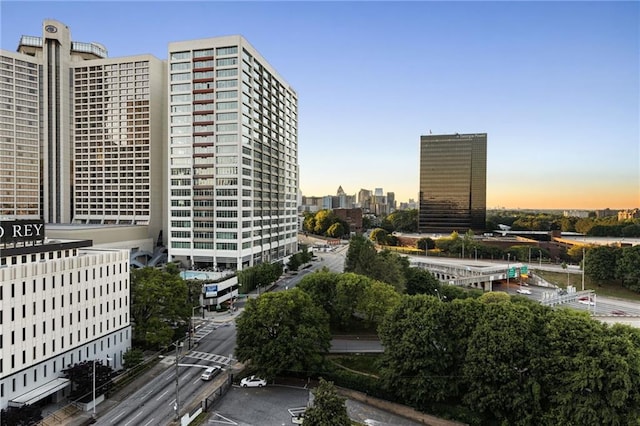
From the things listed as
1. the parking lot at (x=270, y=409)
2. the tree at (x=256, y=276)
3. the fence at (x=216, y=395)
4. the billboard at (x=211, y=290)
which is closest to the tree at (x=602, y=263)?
the tree at (x=256, y=276)

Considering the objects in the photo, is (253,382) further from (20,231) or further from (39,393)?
(20,231)

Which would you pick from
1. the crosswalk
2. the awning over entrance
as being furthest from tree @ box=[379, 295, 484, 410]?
the awning over entrance

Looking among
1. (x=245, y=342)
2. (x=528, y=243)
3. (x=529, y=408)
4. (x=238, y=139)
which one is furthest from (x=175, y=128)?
(x=528, y=243)

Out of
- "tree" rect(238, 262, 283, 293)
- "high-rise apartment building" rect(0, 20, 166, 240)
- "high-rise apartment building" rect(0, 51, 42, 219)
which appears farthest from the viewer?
"high-rise apartment building" rect(0, 20, 166, 240)

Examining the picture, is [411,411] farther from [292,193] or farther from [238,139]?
[292,193]

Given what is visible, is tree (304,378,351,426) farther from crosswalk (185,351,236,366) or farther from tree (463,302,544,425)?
crosswalk (185,351,236,366)

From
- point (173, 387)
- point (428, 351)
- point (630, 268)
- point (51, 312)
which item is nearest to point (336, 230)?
point (630, 268)

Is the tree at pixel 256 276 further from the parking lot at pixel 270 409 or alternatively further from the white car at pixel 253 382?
the parking lot at pixel 270 409
